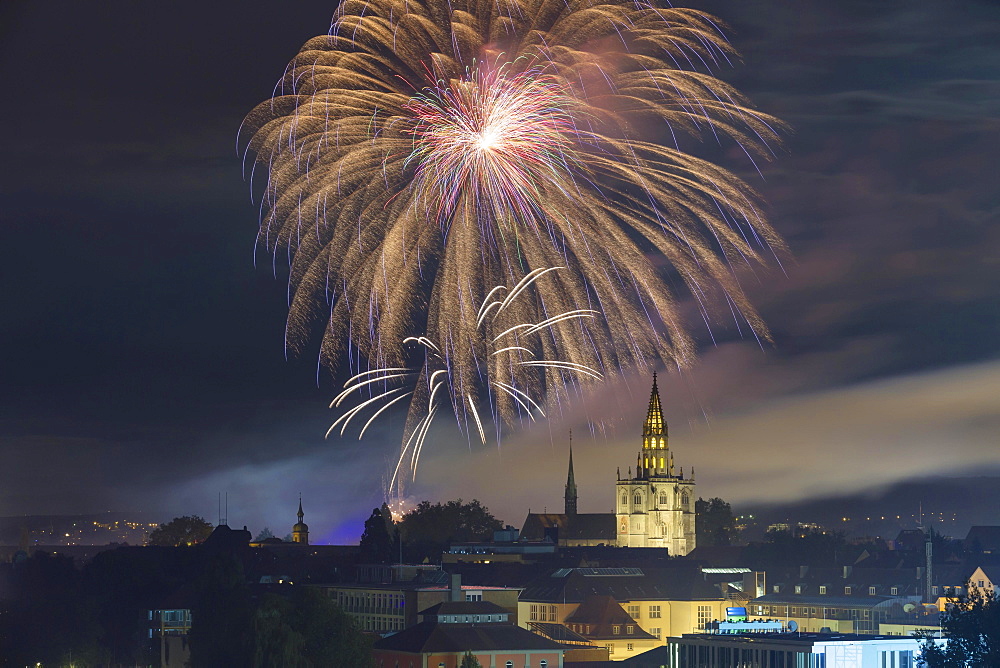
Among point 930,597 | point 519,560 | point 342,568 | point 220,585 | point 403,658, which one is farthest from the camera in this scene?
point 519,560

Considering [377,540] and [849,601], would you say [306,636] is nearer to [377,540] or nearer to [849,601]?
[849,601]

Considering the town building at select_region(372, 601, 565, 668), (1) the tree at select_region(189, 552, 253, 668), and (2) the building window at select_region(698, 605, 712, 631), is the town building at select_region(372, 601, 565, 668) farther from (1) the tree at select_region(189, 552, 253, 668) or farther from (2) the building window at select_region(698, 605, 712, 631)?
(2) the building window at select_region(698, 605, 712, 631)

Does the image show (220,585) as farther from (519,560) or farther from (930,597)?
(519,560)

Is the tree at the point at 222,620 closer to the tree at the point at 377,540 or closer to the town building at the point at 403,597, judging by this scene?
the town building at the point at 403,597

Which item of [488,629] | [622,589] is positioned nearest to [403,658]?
[488,629]

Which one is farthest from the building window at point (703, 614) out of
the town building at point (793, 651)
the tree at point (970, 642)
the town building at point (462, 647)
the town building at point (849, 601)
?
the tree at point (970, 642)

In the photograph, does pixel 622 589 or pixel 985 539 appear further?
pixel 985 539

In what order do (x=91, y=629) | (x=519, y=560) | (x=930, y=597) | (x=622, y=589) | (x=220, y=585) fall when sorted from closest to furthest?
(x=220, y=585) < (x=91, y=629) < (x=930, y=597) < (x=622, y=589) < (x=519, y=560)
